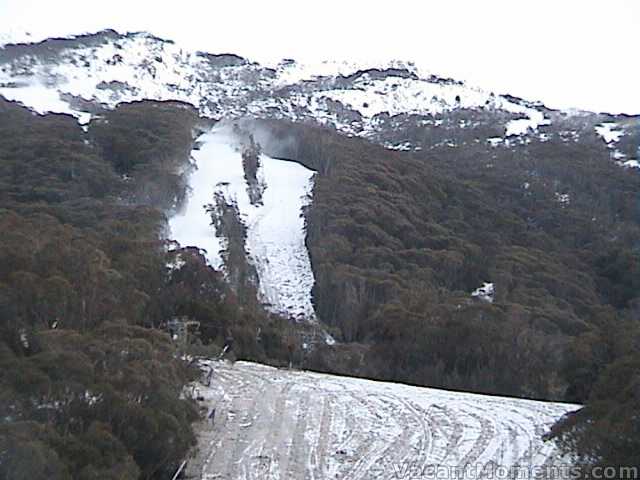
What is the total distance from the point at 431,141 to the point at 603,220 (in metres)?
31.6

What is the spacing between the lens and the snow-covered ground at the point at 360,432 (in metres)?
10.2

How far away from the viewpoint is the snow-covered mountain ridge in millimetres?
86688

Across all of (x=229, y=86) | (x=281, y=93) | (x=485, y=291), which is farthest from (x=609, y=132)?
(x=485, y=291)

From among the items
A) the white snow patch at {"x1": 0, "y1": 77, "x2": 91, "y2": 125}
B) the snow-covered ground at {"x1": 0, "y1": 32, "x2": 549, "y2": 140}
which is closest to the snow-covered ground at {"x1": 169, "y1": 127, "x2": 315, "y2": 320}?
the white snow patch at {"x1": 0, "y1": 77, "x2": 91, "y2": 125}

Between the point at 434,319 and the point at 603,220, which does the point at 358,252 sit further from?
the point at 603,220

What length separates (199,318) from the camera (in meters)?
21.4

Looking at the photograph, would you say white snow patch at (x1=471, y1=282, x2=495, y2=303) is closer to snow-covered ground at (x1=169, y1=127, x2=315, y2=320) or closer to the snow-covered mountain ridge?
snow-covered ground at (x1=169, y1=127, x2=315, y2=320)

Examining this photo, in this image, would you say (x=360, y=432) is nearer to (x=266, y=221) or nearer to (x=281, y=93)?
(x=266, y=221)

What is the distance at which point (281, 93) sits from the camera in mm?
110562

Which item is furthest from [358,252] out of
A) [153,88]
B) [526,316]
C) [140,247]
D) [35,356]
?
[153,88]

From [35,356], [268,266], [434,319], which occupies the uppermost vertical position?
[35,356]

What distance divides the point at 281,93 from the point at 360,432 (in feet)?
333

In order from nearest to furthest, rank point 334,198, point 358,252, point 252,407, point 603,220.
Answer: point 252,407 → point 358,252 → point 334,198 → point 603,220

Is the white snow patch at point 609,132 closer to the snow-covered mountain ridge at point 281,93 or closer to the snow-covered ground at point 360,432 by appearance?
the snow-covered mountain ridge at point 281,93
